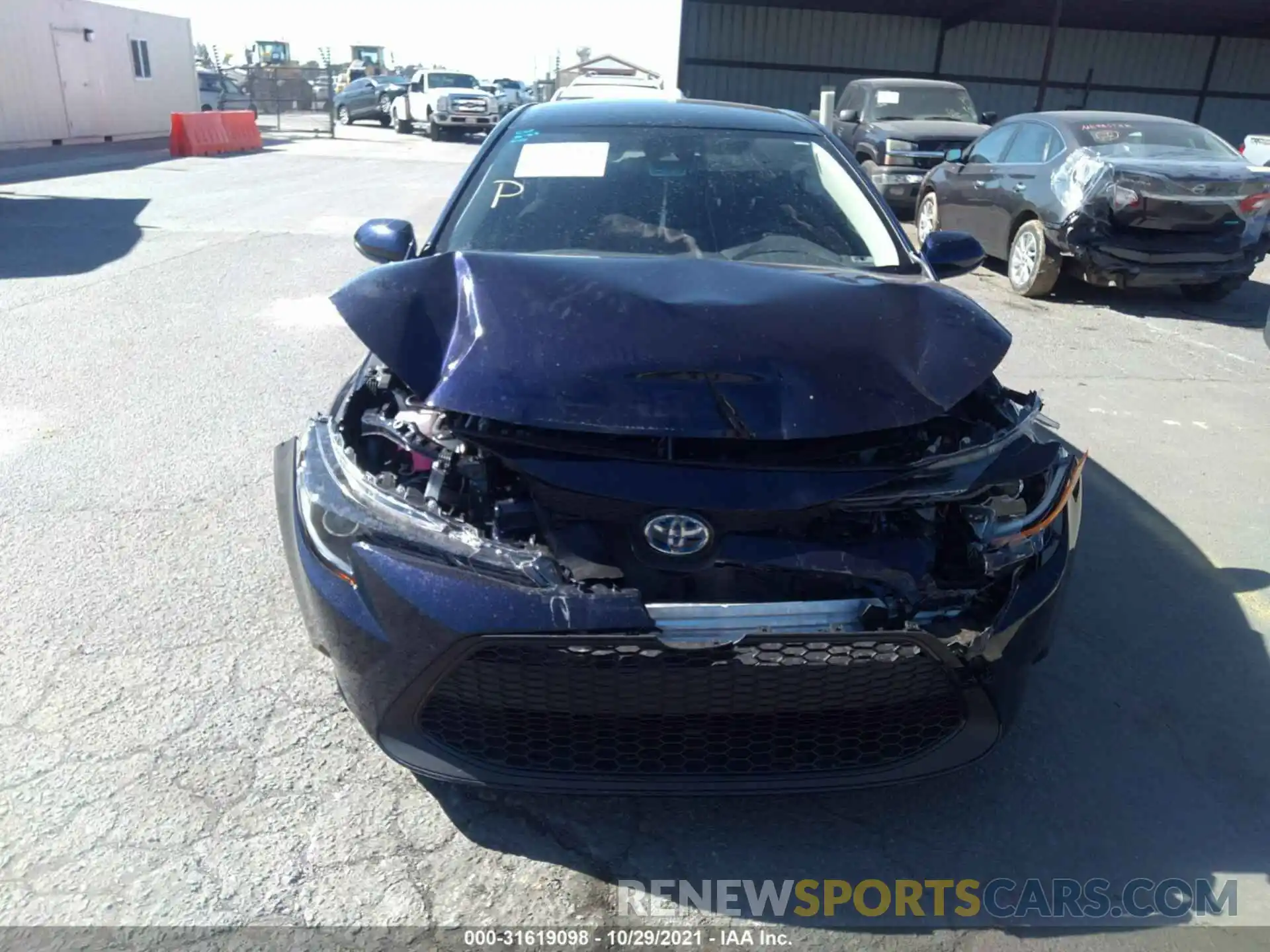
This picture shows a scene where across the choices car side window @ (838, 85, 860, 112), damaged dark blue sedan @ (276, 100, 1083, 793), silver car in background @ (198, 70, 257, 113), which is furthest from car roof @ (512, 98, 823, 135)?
silver car in background @ (198, 70, 257, 113)

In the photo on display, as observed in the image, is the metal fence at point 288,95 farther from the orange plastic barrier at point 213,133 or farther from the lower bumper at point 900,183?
the lower bumper at point 900,183

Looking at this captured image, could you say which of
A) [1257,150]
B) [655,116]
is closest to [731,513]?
[655,116]

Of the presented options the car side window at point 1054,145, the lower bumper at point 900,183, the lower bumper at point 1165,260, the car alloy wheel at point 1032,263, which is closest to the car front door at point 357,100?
the lower bumper at point 900,183

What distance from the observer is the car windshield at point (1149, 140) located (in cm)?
833

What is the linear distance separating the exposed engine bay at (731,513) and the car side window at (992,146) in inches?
321

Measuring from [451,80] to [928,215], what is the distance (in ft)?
74.4

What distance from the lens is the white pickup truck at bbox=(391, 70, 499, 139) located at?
90.2 feet

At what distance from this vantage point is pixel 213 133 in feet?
65.7

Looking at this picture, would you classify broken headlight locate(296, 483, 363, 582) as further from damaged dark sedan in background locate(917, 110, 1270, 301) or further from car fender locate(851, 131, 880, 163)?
car fender locate(851, 131, 880, 163)

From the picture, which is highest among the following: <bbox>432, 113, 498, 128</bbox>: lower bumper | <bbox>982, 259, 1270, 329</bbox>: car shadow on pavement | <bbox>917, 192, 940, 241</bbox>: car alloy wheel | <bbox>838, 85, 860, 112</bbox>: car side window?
<bbox>838, 85, 860, 112</bbox>: car side window

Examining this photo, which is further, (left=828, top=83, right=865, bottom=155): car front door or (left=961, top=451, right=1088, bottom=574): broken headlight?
(left=828, top=83, right=865, bottom=155): car front door

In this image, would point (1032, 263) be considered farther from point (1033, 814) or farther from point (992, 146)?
point (1033, 814)

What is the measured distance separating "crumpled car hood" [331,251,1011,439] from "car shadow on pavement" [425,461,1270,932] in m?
0.97

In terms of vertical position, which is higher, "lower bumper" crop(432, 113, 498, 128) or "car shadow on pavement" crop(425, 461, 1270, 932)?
"lower bumper" crop(432, 113, 498, 128)
